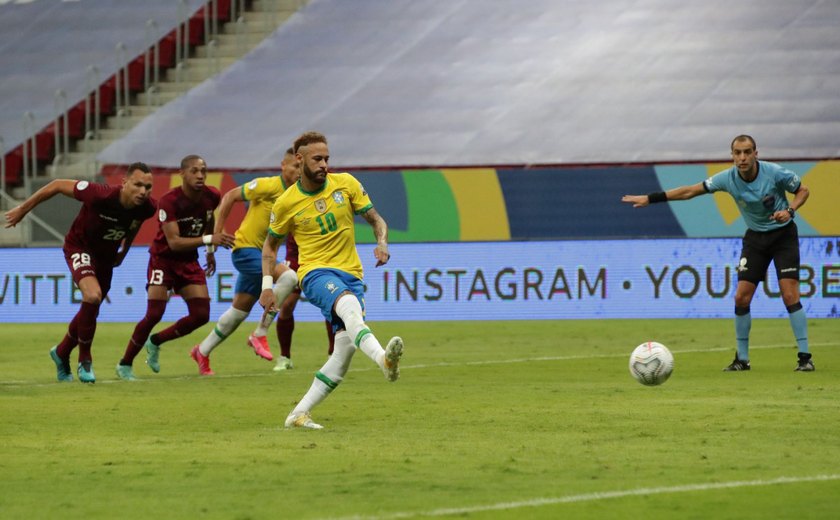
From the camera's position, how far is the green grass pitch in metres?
7.16

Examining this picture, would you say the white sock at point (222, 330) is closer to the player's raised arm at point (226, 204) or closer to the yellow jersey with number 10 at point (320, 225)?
the player's raised arm at point (226, 204)

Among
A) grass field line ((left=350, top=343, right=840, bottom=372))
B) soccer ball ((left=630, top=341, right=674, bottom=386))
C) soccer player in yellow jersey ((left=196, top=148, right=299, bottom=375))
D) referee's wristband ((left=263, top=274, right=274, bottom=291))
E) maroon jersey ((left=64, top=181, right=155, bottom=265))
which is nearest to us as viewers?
referee's wristband ((left=263, top=274, right=274, bottom=291))

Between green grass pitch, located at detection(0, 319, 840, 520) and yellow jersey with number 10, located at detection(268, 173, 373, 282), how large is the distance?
109 cm

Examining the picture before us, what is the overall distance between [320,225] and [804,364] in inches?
233

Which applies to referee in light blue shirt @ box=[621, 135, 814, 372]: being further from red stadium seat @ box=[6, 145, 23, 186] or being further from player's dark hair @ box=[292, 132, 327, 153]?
red stadium seat @ box=[6, 145, 23, 186]

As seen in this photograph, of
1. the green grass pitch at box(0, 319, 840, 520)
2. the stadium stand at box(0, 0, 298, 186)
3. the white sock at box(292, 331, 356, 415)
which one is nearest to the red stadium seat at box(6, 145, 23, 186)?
the stadium stand at box(0, 0, 298, 186)

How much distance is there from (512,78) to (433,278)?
8.55m

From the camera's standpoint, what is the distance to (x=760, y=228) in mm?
14945

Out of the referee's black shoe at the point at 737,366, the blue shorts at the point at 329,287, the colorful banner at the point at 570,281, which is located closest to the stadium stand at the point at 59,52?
the colorful banner at the point at 570,281

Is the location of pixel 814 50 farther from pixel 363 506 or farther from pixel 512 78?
pixel 363 506

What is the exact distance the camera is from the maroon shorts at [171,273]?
50.5 feet

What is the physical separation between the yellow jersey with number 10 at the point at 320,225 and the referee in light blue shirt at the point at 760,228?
4.64 m

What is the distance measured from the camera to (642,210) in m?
27.0

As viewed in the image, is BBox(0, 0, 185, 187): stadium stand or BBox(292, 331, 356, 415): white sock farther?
BBox(0, 0, 185, 187): stadium stand
